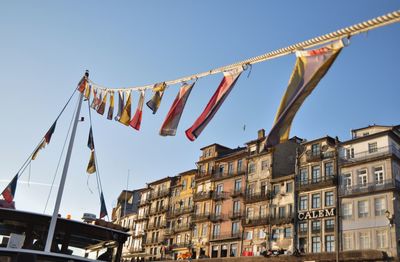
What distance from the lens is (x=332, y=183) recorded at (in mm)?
47500

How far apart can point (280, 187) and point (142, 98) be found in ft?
141

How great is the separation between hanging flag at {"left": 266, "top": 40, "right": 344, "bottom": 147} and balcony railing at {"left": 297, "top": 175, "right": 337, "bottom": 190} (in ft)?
138

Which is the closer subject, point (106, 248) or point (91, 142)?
point (106, 248)

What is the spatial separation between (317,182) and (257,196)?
9.04 metres

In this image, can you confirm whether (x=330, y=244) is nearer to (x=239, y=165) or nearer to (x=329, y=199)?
(x=329, y=199)

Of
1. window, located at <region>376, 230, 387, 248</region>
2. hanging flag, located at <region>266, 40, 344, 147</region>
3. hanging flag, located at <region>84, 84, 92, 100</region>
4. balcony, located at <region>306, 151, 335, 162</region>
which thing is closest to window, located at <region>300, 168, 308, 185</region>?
balcony, located at <region>306, 151, 335, 162</region>

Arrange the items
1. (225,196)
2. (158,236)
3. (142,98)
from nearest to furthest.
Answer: (142,98) → (225,196) → (158,236)

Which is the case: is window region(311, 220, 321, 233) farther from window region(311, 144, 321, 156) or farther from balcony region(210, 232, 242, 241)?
balcony region(210, 232, 242, 241)

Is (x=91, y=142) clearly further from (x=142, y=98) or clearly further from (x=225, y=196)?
(x=225, y=196)

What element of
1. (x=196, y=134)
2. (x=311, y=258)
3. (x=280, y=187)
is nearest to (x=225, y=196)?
(x=280, y=187)

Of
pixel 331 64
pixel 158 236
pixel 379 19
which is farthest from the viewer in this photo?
pixel 158 236

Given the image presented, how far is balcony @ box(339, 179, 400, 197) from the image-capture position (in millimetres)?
42812

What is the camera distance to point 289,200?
51.8 meters

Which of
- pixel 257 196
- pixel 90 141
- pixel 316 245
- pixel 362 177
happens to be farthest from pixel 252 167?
pixel 90 141
